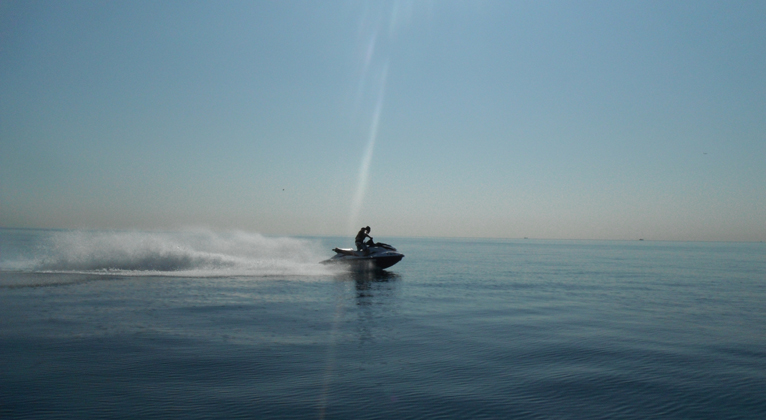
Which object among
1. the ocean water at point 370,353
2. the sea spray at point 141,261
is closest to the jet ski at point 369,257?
the sea spray at point 141,261

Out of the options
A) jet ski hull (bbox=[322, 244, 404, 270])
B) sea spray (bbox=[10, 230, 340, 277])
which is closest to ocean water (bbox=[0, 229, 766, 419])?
sea spray (bbox=[10, 230, 340, 277])

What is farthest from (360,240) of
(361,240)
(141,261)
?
(141,261)

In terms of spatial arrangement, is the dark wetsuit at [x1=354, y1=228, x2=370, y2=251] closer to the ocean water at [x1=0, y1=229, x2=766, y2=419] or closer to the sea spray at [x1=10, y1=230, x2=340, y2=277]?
the sea spray at [x1=10, y1=230, x2=340, y2=277]

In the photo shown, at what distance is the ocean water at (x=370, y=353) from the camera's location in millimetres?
8430

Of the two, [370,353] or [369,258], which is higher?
[369,258]

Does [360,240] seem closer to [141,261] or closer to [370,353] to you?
[141,261]

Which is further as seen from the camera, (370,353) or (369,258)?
(369,258)

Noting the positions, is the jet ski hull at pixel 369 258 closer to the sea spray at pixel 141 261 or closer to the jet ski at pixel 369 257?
the jet ski at pixel 369 257

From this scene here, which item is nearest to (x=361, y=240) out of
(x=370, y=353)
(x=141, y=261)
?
(x=141, y=261)

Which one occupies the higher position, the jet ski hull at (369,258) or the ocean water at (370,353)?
the jet ski hull at (369,258)

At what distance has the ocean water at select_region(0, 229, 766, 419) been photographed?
27.7 ft

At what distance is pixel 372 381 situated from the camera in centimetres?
984

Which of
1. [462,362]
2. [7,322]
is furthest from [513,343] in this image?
[7,322]

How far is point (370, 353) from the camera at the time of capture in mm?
12266
